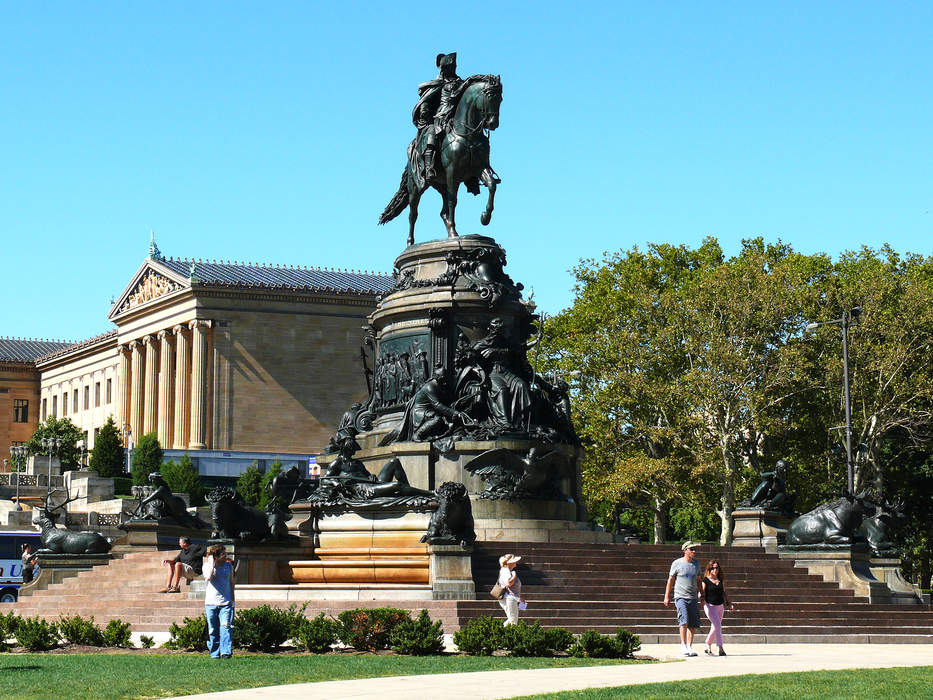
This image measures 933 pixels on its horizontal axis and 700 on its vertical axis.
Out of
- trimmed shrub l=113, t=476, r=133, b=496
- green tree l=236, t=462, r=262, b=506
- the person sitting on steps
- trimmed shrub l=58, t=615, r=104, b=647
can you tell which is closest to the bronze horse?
the person sitting on steps

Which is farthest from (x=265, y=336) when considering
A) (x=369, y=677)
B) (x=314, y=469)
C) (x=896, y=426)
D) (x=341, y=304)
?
(x=369, y=677)

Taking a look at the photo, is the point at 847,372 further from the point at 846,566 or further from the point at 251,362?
the point at 251,362

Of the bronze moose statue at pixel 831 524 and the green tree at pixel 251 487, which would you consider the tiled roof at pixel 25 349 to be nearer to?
the green tree at pixel 251 487

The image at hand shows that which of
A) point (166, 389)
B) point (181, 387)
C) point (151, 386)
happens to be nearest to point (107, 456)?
point (181, 387)

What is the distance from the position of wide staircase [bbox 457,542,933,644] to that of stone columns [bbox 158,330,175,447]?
8830cm

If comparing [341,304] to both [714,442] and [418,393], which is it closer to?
[714,442]

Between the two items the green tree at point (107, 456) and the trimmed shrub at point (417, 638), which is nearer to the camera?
the trimmed shrub at point (417, 638)

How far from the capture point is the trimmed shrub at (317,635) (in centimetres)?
2339

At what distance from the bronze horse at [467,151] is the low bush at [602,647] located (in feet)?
64.0

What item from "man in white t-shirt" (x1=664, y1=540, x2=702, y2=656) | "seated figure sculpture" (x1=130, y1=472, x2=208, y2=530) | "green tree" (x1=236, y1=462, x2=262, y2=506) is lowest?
"man in white t-shirt" (x1=664, y1=540, x2=702, y2=656)

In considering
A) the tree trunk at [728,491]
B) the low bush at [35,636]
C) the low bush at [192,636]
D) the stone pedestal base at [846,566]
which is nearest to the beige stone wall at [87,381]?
the tree trunk at [728,491]

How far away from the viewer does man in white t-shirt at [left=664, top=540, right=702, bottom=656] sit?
2456 cm

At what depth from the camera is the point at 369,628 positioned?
23.5 metres

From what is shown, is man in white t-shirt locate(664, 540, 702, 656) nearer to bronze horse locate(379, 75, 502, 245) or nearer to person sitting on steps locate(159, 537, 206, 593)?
person sitting on steps locate(159, 537, 206, 593)
